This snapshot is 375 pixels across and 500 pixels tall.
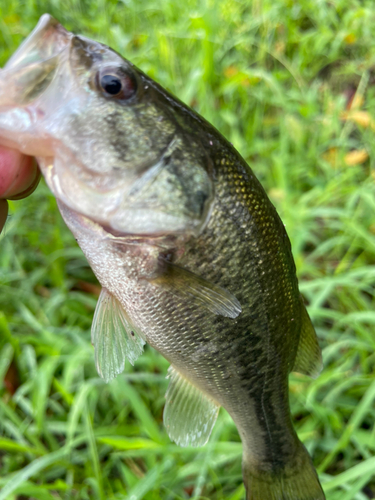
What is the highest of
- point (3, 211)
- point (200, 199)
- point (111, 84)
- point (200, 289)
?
point (111, 84)

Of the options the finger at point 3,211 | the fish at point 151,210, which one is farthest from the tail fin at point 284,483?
the finger at point 3,211

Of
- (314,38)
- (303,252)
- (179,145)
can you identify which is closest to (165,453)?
(179,145)

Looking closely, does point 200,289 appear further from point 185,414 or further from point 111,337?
point 185,414

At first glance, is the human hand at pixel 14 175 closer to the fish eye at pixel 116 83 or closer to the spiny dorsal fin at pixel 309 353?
the fish eye at pixel 116 83

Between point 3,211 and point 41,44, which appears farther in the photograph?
point 3,211

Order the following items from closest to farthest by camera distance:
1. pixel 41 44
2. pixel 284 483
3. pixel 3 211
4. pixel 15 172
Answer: pixel 41 44 → pixel 15 172 → pixel 3 211 → pixel 284 483

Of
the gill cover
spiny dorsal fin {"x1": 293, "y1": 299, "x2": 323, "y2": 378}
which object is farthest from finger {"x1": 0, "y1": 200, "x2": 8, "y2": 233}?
spiny dorsal fin {"x1": 293, "y1": 299, "x2": 323, "y2": 378}

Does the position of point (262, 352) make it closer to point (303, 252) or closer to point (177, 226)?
point (177, 226)

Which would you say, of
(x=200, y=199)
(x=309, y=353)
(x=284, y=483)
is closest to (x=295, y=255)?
(x=309, y=353)
